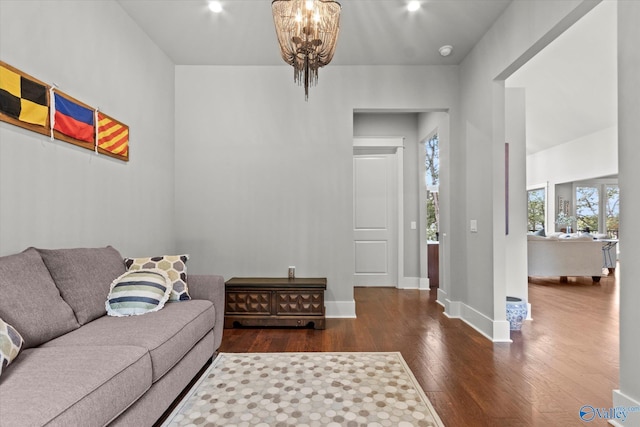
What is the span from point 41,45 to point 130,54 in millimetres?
A: 1061

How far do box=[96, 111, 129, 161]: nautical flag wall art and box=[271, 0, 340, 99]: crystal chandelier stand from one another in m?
1.62

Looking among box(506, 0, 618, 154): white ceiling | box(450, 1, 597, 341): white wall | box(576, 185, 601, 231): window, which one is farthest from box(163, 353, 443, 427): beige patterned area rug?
box(576, 185, 601, 231): window

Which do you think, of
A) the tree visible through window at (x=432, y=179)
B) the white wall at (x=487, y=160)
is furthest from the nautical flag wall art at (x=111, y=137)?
the tree visible through window at (x=432, y=179)

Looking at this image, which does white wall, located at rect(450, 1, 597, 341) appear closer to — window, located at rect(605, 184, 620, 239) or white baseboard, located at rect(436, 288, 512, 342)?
white baseboard, located at rect(436, 288, 512, 342)

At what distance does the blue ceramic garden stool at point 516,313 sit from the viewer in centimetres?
333

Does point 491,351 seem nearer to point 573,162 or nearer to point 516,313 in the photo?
point 516,313

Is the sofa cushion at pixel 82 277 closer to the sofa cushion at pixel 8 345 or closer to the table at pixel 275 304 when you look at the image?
the sofa cushion at pixel 8 345

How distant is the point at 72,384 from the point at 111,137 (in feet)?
7.16

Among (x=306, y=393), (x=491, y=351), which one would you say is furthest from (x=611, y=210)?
(x=306, y=393)

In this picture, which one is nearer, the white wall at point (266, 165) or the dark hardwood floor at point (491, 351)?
the dark hardwood floor at point (491, 351)

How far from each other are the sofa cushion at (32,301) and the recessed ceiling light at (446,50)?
393 cm

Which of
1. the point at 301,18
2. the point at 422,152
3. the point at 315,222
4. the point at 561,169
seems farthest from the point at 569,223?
the point at 301,18

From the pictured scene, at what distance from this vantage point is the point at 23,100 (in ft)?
6.55

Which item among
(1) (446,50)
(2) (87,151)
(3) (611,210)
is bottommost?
(3) (611,210)
